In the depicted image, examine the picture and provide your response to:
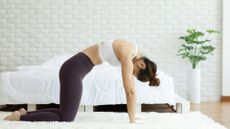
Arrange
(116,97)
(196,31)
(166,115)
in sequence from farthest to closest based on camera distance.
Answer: (196,31), (116,97), (166,115)

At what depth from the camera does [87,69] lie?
11.1 ft

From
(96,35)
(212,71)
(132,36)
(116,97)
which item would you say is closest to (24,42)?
(96,35)

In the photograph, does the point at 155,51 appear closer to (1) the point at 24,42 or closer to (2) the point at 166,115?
(1) the point at 24,42

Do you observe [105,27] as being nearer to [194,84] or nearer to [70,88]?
[194,84]

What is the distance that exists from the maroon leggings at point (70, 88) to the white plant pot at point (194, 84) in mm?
3171

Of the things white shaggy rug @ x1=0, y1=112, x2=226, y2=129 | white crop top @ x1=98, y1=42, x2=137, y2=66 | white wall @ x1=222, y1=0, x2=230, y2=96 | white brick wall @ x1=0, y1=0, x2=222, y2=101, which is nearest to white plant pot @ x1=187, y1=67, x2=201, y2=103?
white brick wall @ x1=0, y1=0, x2=222, y2=101

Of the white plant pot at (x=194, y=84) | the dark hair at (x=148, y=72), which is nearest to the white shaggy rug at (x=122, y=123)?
the dark hair at (x=148, y=72)

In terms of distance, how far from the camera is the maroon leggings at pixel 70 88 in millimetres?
3332

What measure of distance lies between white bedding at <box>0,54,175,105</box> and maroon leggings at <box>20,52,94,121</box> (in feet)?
4.03

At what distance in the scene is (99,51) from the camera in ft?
11.0

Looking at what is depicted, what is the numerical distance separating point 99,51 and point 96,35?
332 centimetres

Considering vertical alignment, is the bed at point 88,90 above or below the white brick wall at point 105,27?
below

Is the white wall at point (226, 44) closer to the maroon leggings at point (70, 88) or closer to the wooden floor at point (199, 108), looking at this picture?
the wooden floor at point (199, 108)

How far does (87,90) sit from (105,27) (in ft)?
7.06
